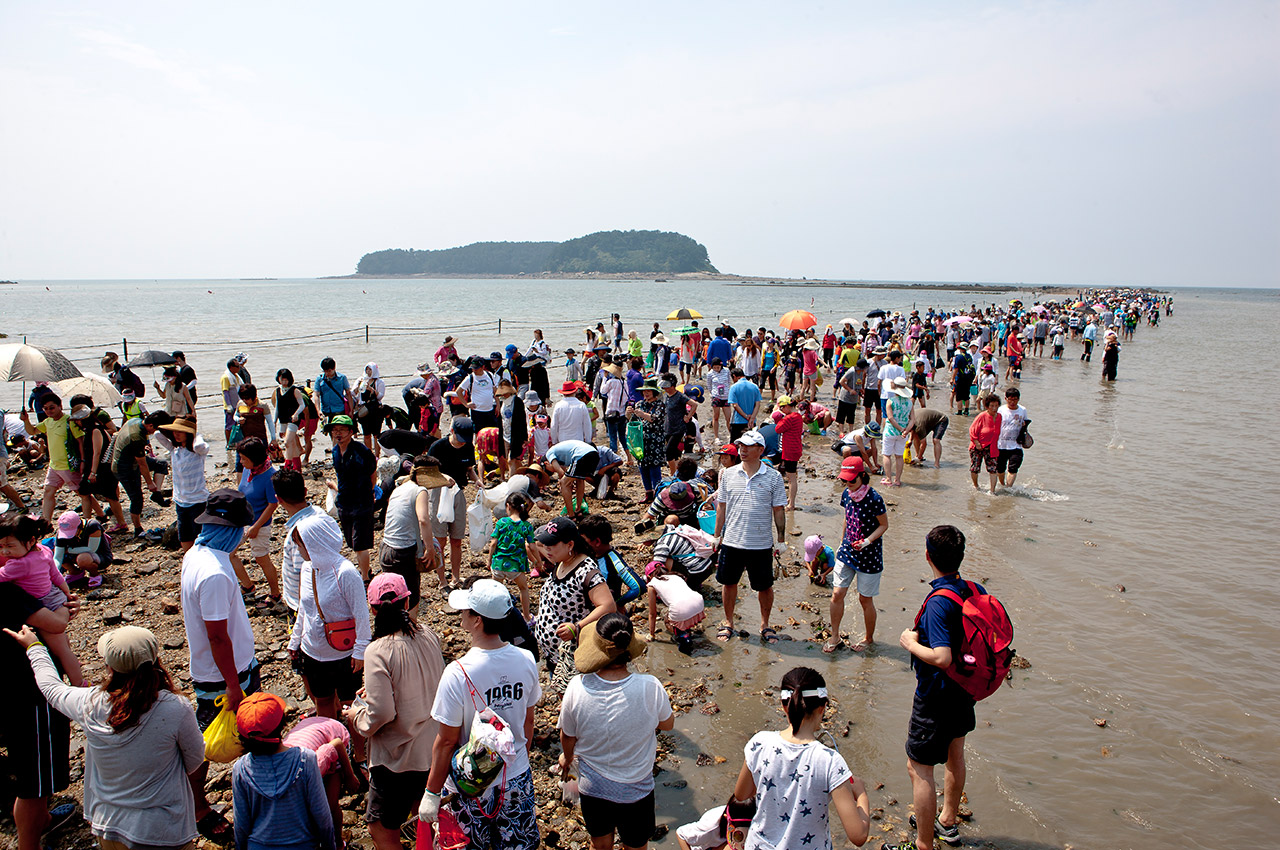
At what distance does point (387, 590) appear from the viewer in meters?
3.39

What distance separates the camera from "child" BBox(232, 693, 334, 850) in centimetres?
287

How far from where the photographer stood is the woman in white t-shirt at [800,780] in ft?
9.10

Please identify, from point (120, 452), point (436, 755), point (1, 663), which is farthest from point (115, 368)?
point (436, 755)

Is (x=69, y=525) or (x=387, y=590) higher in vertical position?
(x=387, y=590)

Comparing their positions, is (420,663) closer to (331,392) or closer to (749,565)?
(749,565)

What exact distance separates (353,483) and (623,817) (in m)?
4.29

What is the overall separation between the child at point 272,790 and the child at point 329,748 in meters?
0.39

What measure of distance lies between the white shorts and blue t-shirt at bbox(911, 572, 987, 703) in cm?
215

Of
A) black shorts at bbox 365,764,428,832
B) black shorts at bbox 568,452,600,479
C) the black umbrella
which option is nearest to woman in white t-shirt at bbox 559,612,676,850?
black shorts at bbox 365,764,428,832

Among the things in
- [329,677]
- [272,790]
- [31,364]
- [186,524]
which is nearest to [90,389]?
A: [31,364]

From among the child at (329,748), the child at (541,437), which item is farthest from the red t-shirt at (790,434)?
the child at (329,748)

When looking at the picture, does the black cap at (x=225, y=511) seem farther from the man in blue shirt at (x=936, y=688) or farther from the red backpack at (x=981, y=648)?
the red backpack at (x=981, y=648)

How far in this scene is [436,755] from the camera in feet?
10.1

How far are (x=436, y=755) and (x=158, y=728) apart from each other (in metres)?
1.23
